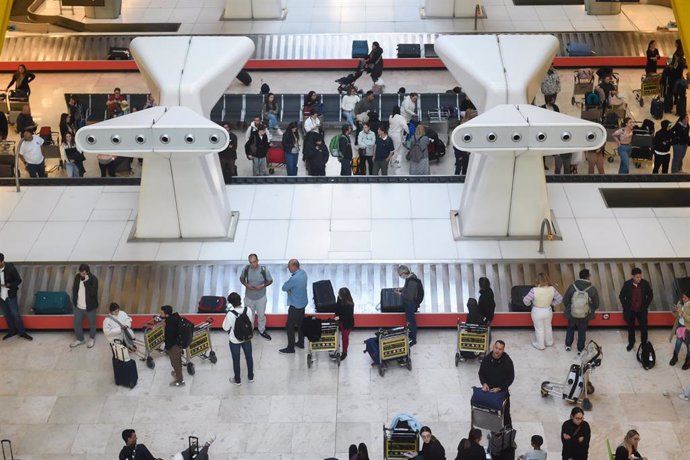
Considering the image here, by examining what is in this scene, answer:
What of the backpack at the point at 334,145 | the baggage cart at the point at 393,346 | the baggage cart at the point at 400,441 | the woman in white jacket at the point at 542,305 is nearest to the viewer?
the baggage cart at the point at 400,441

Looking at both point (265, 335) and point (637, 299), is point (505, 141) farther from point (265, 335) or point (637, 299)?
point (265, 335)

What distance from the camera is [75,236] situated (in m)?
20.3

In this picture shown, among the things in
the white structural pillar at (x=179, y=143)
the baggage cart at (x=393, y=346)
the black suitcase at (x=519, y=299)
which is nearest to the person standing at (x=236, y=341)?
the baggage cart at (x=393, y=346)

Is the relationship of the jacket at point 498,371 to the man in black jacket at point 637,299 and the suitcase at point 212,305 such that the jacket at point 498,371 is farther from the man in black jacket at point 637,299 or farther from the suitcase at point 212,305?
the suitcase at point 212,305

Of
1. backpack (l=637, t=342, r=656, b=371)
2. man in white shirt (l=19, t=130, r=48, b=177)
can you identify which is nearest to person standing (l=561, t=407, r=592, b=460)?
backpack (l=637, t=342, r=656, b=371)

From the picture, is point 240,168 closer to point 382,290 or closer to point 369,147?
point 369,147

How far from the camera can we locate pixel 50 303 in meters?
18.7

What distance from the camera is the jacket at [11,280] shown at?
18.2 metres

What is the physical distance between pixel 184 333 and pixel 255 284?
1.56 m

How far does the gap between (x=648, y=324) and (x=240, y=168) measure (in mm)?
9324

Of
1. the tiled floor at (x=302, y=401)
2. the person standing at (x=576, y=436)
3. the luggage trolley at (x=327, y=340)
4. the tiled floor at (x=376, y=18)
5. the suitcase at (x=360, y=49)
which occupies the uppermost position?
the tiled floor at (x=376, y=18)

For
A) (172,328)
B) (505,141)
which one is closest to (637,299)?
(505,141)

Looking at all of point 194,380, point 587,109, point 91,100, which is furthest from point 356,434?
point 91,100

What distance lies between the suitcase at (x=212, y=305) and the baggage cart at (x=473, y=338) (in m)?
3.71
